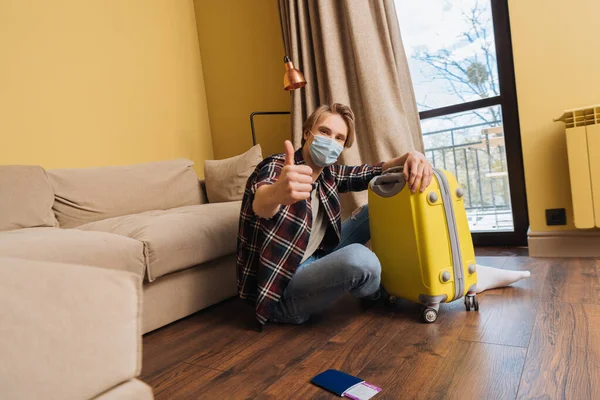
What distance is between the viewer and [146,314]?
157cm

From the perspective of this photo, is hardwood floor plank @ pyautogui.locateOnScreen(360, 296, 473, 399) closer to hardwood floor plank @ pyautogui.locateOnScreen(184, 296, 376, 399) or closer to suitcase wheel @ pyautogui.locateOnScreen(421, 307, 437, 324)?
suitcase wheel @ pyautogui.locateOnScreen(421, 307, 437, 324)

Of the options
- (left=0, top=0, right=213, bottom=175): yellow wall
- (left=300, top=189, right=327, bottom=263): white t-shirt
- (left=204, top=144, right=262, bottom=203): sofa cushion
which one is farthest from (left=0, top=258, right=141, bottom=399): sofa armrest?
(left=0, top=0, right=213, bottom=175): yellow wall

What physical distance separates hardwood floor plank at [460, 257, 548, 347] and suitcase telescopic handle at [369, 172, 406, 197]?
483 millimetres

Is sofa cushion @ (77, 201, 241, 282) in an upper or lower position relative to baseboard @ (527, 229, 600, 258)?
upper

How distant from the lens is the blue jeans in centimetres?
137

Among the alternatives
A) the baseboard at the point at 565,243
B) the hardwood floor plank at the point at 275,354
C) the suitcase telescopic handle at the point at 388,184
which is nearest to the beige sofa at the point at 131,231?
the hardwood floor plank at the point at 275,354

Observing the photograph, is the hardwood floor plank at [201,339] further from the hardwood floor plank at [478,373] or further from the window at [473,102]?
the window at [473,102]

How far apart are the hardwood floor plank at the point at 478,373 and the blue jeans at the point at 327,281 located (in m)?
0.35

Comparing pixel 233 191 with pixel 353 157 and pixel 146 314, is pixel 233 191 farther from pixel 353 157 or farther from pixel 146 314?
pixel 146 314

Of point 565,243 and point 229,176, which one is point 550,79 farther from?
point 229,176

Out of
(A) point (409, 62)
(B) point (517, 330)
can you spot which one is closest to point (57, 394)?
(B) point (517, 330)

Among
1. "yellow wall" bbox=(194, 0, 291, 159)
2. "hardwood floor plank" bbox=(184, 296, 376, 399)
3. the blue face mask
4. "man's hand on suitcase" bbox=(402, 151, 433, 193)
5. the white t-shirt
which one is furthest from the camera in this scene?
"yellow wall" bbox=(194, 0, 291, 159)

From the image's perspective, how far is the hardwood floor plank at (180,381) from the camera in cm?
109

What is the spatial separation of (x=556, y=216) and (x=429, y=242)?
111cm
